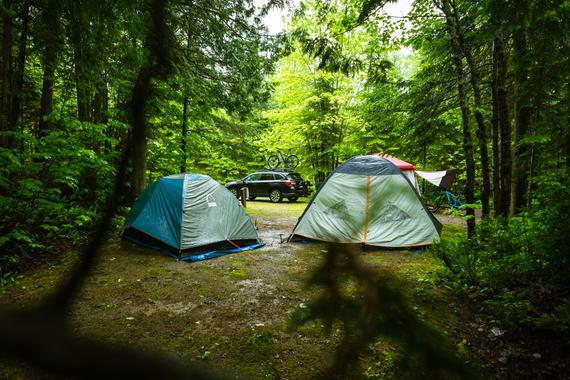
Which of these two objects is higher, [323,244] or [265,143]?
[265,143]

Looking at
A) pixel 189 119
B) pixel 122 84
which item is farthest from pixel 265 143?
pixel 122 84

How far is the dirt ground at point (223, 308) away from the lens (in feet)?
8.20

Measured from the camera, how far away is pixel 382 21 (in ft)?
19.7

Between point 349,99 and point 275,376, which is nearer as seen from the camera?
point 275,376

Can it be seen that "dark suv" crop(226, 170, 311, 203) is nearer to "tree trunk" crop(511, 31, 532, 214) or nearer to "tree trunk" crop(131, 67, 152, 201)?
"tree trunk" crop(511, 31, 532, 214)

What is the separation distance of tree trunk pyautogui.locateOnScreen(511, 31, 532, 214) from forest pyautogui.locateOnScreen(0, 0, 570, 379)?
35 mm

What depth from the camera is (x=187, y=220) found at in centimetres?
541

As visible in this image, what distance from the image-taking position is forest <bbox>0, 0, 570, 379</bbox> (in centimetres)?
69

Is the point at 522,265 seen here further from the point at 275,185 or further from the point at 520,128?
the point at 275,185

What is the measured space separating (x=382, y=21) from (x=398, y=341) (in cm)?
680

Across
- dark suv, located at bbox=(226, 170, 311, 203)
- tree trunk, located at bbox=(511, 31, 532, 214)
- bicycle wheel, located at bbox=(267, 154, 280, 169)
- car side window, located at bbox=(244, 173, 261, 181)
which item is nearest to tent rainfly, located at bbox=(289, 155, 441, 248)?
tree trunk, located at bbox=(511, 31, 532, 214)

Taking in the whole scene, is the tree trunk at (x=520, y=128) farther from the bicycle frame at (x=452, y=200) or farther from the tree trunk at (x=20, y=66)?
the tree trunk at (x=20, y=66)

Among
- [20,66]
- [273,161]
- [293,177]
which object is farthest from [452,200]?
[20,66]

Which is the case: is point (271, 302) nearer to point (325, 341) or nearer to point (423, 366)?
point (325, 341)
